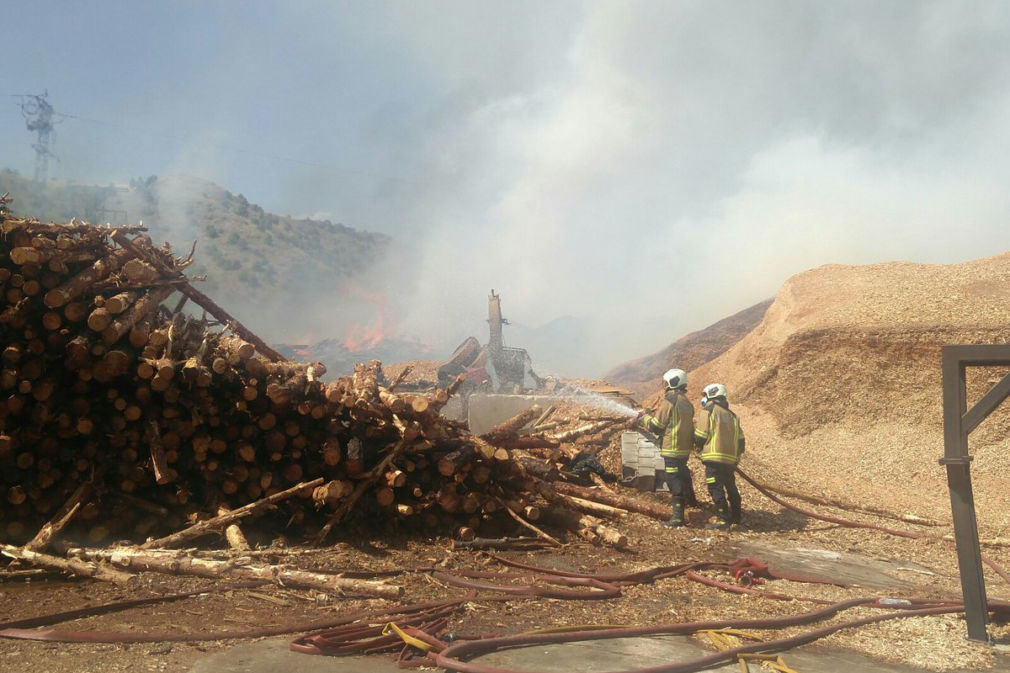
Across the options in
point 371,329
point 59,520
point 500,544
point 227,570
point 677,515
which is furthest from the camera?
point 371,329

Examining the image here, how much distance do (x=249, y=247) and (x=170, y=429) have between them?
8097cm

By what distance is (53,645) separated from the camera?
428 cm

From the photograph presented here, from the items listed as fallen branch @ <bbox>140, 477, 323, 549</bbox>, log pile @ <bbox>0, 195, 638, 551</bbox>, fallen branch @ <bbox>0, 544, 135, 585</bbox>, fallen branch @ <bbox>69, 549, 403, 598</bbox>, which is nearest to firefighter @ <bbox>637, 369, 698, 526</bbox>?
log pile @ <bbox>0, 195, 638, 551</bbox>

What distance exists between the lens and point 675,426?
8.90m

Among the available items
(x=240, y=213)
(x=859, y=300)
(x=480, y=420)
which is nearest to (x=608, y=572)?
(x=480, y=420)

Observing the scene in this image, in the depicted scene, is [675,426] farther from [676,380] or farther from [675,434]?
[676,380]

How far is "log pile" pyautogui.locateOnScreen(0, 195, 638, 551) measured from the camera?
6.32 meters

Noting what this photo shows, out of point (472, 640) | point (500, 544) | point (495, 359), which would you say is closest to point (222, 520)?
point (500, 544)

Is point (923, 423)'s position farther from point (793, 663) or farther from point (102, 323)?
point (102, 323)

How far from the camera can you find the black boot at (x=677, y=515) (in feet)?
28.0

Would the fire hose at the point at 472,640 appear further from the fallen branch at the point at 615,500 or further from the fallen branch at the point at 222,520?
the fallen branch at the point at 615,500

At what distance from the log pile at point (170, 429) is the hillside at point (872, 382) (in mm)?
7048

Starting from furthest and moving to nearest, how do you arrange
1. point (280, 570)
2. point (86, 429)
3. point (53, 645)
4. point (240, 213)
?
point (240, 213) < point (86, 429) < point (280, 570) < point (53, 645)

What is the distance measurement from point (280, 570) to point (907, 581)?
5.82m
